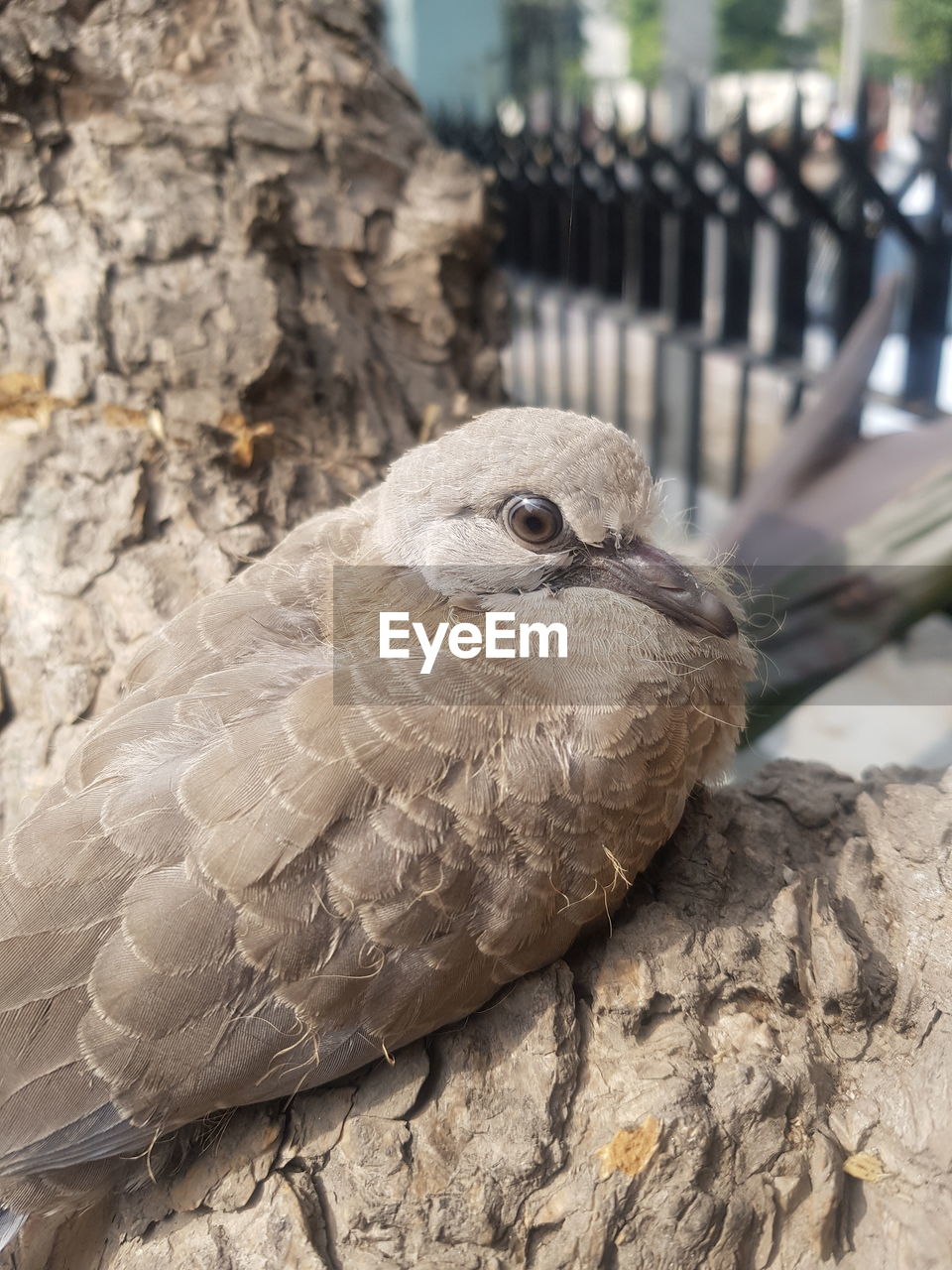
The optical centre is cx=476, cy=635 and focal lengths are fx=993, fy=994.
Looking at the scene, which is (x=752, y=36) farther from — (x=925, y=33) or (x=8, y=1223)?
(x=8, y=1223)

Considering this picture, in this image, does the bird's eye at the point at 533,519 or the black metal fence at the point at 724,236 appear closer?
the bird's eye at the point at 533,519

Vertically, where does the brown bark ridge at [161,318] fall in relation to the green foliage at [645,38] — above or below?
below

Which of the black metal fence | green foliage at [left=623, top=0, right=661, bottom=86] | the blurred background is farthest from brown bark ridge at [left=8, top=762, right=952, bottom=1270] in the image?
green foliage at [left=623, top=0, right=661, bottom=86]

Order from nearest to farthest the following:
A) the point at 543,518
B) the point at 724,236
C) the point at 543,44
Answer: the point at 543,518
the point at 724,236
the point at 543,44

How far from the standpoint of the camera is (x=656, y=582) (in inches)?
58.2

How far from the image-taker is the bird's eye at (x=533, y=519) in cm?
147

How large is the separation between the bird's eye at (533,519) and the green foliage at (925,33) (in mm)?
2405

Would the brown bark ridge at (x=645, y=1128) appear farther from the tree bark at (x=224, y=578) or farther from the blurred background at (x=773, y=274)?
the blurred background at (x=773, y=274)

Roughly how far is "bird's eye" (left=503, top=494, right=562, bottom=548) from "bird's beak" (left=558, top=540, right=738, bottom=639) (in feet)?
0.24

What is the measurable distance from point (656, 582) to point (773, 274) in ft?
10.8

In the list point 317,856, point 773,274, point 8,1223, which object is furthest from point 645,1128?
point 773,274

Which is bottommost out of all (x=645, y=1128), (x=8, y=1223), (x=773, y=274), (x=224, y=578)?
(x=8, y=1223)

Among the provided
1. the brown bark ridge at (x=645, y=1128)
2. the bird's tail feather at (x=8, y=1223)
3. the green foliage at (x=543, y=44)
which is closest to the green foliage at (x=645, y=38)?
the green foliage at (x=543, y=44)

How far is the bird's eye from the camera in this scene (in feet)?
4.81
